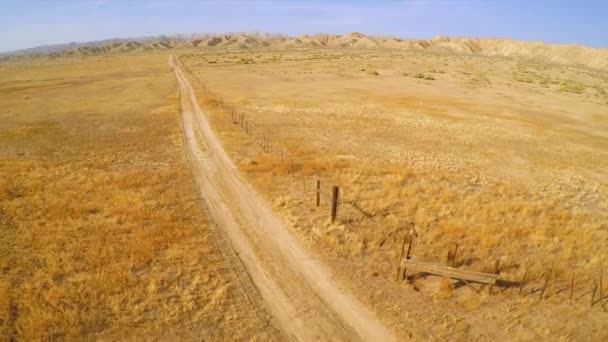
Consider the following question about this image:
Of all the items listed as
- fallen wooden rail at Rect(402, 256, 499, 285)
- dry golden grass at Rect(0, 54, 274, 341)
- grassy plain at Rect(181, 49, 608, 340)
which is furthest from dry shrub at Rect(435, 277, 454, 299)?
dry golden grass at Rect(0, 54, 274, 341)

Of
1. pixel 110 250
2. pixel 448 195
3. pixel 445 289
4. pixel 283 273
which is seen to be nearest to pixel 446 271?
pixel 445 289

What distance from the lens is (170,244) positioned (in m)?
12.3

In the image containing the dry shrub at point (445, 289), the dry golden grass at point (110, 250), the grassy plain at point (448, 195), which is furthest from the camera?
the dry shrub at point (445, 289)

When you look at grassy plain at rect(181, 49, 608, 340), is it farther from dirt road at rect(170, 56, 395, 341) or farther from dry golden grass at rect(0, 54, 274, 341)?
dry golden grass at rect(0, 54, 274, 341)

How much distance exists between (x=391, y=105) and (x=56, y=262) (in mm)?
34791

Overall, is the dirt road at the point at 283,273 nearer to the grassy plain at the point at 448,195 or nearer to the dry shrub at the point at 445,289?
the grassy plain at the point at 448,195

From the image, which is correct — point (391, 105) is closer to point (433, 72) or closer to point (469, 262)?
point (469, 262)

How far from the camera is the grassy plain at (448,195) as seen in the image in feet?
31.9

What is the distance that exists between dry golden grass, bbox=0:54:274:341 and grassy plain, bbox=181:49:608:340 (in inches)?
142

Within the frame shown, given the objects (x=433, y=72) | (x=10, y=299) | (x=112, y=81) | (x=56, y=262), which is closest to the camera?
Result: (x=10, y=299)

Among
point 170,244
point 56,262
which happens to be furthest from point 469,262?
point 56,262

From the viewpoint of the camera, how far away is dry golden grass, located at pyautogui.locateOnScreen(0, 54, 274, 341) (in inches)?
347

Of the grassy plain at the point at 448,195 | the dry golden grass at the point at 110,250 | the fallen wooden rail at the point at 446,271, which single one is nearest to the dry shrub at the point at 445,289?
the grassy plain at the point at 448,195

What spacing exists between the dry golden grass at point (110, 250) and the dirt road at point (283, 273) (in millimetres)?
624
